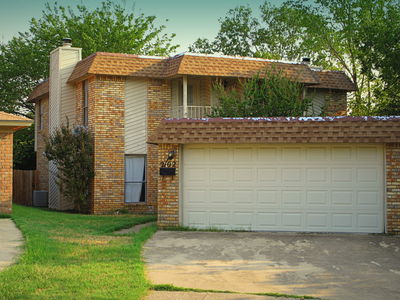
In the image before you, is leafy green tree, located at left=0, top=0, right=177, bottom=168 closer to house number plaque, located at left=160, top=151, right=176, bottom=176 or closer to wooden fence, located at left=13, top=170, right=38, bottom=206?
wooden fence, located at left=13, top=170, right=38, bottom=206

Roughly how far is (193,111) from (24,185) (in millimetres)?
10215

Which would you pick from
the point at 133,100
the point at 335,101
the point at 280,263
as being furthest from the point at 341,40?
the point at 280,263

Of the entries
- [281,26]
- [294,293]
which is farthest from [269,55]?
[294,293]

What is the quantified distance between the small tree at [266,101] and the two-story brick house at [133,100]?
1.24 metres

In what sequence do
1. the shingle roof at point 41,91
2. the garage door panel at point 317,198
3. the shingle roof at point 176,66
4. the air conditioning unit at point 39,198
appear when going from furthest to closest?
1. the shingle roof at point 41,91
2. the air conditioning unit at point 39,198
3. the shingle roof at point 176,66
4. the garage door panel at point 317,198

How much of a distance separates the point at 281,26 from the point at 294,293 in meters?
38.4

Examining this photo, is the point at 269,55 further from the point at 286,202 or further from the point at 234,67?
the point at 286,202

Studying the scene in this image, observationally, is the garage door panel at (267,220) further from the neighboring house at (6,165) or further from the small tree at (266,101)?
the neighboring house at (6,165)

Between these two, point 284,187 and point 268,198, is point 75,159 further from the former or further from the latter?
point 284,187

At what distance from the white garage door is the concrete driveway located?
0.59 metres

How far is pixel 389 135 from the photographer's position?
13766mm

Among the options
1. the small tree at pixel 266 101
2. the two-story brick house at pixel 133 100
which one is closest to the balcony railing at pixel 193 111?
the two-story brick house at pixel 133 100

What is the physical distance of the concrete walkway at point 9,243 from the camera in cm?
977

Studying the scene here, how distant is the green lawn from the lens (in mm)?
7660
